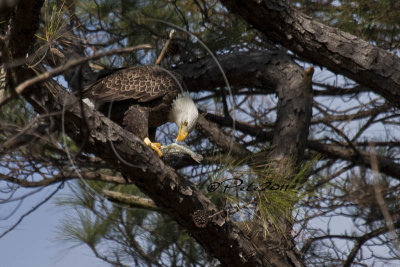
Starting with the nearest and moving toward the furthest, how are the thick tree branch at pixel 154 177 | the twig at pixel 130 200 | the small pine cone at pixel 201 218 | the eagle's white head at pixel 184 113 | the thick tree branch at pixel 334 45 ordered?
the thick tree branch at pixel 154 177, the small pine cone at pixel 201 218, the thick tree branch at pixel 334 45, the eagle's white head at pixel 184 113, the twig at pixel 130 200

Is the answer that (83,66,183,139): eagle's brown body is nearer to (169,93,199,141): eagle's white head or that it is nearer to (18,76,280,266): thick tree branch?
(169,93,199,141): eagle's white head

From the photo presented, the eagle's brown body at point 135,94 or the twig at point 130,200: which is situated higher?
the eagle's brown body at point 135,94

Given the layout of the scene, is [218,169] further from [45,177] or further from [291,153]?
[45,177]

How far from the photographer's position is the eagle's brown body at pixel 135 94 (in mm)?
3402

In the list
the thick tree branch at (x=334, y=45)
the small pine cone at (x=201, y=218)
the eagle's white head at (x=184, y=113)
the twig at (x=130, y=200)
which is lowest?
the small pine cone at (x=201, y=218)

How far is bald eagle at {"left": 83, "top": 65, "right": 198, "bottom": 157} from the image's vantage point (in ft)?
11.2

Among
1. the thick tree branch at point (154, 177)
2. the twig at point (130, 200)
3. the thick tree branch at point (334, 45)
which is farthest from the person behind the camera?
the twig at point (130, 200)

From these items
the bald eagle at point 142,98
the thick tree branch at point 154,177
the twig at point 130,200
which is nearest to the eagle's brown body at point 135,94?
the bald eagle at point 142,98

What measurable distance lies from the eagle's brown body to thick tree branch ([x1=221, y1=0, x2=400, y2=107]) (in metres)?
0.71

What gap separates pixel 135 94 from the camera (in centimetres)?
341

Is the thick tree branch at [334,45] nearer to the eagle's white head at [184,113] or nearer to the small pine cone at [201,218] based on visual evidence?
the eagle's white head at [184,113]

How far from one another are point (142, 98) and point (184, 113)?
12.5 inches

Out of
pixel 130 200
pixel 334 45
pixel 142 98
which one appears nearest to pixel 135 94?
pixel 142 98

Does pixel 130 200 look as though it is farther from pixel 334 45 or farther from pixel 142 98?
pixel 334 45
